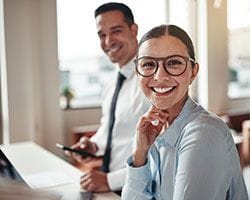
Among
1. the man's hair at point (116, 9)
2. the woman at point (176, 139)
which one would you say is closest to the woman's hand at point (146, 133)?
the woman at point (176, 139)

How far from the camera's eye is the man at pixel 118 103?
110 cm

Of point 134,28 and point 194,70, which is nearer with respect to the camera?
point 194,70

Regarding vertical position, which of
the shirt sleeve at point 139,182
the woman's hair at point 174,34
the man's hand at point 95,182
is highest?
the woman's hair at point 174,34

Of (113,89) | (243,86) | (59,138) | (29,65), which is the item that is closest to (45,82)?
(29,65)

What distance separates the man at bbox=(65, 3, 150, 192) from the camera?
3.60 ft

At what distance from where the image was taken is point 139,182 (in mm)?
852

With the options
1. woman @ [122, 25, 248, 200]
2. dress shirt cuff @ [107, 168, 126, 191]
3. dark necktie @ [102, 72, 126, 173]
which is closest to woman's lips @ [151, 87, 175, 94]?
woman @ [122, 25, 248, 200]

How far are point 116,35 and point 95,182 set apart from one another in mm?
468

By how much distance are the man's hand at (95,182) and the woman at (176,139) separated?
Result: 1.08ft

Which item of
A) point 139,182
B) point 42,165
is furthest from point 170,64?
point 42,165

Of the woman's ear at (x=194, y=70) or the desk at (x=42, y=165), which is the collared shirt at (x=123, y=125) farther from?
the woman's ear at (x=194, y=70)

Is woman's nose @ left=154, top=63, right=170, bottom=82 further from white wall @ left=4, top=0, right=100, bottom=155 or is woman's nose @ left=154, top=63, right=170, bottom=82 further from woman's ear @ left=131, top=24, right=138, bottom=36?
white wall @ left=4, top=0, right=100, bottom=155

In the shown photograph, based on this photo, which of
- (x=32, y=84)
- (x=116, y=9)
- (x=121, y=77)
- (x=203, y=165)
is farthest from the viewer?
(x=32, y=84)

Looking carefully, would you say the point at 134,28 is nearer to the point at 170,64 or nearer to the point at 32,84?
the point at 170,64
